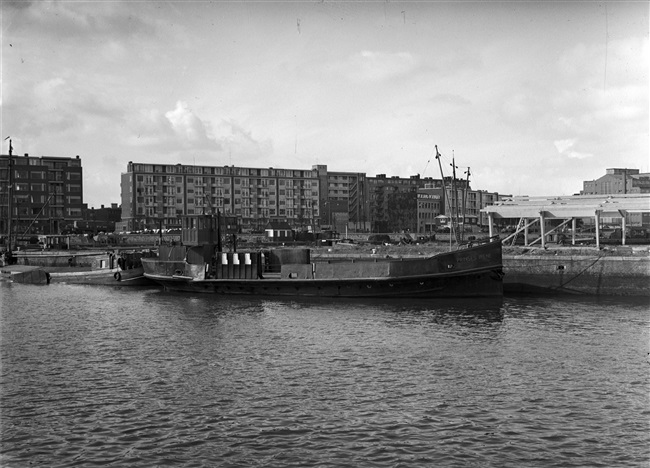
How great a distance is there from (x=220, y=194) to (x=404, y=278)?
12675 centimetres

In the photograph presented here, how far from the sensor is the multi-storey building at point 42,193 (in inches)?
5605

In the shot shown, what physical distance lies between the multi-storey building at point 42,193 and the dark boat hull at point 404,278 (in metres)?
106

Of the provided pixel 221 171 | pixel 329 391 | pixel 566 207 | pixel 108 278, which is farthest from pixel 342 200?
pixel 329 391

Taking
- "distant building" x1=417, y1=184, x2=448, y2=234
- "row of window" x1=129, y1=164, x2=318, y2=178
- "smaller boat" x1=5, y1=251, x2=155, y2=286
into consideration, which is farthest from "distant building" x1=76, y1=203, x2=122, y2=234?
"smaller boat" x1=5, y1=251, x2=155, y2=286

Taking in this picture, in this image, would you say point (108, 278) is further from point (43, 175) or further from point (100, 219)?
point (100, 219)

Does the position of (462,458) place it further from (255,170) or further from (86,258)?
(255,170)

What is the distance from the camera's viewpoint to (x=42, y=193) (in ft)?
485

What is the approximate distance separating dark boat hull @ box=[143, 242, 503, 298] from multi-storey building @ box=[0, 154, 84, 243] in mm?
105738

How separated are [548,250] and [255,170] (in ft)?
415

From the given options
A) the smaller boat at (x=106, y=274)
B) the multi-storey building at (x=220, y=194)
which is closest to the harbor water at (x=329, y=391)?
the smaller boat at (x=106, y=274)

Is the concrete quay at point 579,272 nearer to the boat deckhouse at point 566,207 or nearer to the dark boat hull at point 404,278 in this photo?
the boat deckhouse at point 566,207

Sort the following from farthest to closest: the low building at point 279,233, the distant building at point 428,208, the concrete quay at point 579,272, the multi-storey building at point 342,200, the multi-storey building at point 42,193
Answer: the distant building at point 428,208, the multi-storey building at point 342,200, the multi-storey building at point 42,193, the low building at point 279,233, the concrete quay at point 579,272

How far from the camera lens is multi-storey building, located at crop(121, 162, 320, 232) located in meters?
161

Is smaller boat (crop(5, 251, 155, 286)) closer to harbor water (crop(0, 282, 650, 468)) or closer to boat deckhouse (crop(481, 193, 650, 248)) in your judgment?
harbor water (crop(0, 282, 650, 468))
